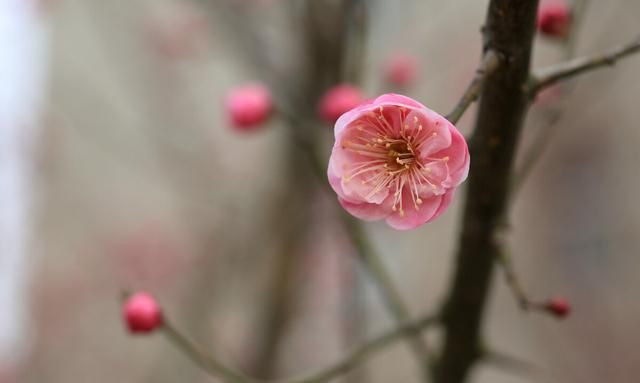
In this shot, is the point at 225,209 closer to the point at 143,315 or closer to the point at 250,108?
the point at 250,108

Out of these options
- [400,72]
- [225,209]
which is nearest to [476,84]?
[400,72]

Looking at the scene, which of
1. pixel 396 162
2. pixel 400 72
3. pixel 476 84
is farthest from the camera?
pixel 400 72

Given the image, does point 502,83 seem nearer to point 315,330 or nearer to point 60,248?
point 315,330

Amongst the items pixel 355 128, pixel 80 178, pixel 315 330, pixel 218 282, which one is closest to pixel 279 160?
pixel 218 282

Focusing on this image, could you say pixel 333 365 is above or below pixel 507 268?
below

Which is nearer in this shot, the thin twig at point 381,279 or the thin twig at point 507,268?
the thin twig at point 507,268

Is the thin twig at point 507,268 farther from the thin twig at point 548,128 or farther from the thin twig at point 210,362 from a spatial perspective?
the thin twig at point 210,362

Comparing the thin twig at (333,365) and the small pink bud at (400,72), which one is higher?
the small pink bud at (400,72)

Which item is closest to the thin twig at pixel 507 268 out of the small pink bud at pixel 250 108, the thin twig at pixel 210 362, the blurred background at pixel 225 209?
the thin twig at pixel 210 362
